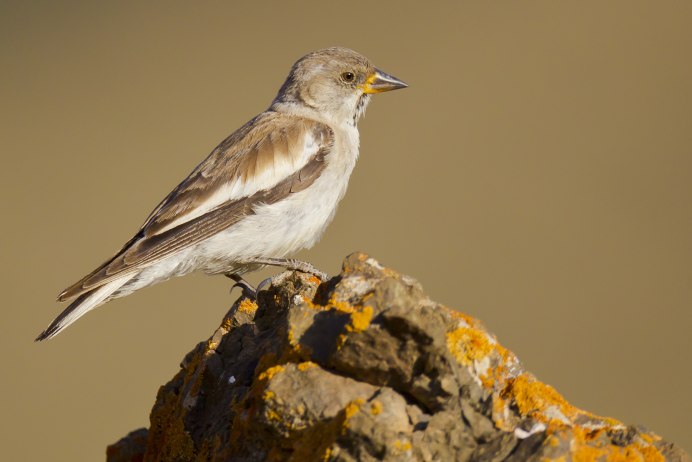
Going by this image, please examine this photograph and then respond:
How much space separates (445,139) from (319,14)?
5.87 metres

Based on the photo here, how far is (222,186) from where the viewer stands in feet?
21.1

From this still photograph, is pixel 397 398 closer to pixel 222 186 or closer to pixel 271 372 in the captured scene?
pixel 271 372

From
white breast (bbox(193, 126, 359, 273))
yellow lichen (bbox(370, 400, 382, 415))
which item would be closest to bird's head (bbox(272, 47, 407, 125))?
white breast (bbox(193, 126, 359, 273))

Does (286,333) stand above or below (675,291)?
below

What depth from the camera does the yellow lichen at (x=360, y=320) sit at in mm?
3387

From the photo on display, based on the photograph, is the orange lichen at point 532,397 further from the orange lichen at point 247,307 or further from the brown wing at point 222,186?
the brown wing at point 222,186

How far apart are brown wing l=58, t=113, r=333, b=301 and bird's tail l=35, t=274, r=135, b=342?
0.32 ft

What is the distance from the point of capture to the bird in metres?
6.10

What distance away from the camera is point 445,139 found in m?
15.9

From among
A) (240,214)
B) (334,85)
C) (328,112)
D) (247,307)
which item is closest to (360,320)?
(247,307)

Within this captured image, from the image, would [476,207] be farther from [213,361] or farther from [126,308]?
[213,361]

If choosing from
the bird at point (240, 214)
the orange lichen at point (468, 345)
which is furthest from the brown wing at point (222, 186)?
the orange lichen at point (468, 345)

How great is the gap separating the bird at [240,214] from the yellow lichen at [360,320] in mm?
2627

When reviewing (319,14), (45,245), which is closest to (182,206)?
(45,245)
